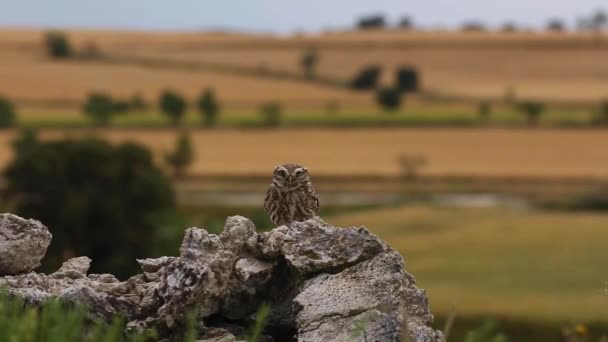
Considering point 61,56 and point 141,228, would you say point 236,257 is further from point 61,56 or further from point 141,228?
point 61,56

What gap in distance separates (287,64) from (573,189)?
9740cm

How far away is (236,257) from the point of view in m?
7.23

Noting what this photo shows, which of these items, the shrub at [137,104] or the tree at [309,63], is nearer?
the shrub at [137,104]

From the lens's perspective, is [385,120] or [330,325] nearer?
[330,325]

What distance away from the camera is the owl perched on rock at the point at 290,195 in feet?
31.0

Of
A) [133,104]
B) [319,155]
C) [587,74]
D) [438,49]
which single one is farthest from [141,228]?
[438,49]

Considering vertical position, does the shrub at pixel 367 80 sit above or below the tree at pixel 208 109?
below

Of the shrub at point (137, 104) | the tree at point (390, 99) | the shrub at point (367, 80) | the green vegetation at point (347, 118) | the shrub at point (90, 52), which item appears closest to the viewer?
the green vegetation at point (347, 118)

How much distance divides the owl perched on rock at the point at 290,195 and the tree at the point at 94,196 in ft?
119

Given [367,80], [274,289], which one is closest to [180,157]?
[367,80]

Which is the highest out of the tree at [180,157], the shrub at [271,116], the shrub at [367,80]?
the tree at [180,157]

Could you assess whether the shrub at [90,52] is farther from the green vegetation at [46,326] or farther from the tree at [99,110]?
the green vegetation at [46,326]

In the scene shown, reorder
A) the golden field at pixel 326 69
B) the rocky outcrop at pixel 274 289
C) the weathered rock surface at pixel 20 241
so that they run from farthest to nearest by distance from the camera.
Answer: the golden field at pixel 326 69
the weathered rock surface at pixel 20 241
the rocky outcrop at pixel 274 289

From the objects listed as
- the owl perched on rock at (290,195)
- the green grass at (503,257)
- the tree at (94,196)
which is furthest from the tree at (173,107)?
the owl perched on rock at (290,195)
